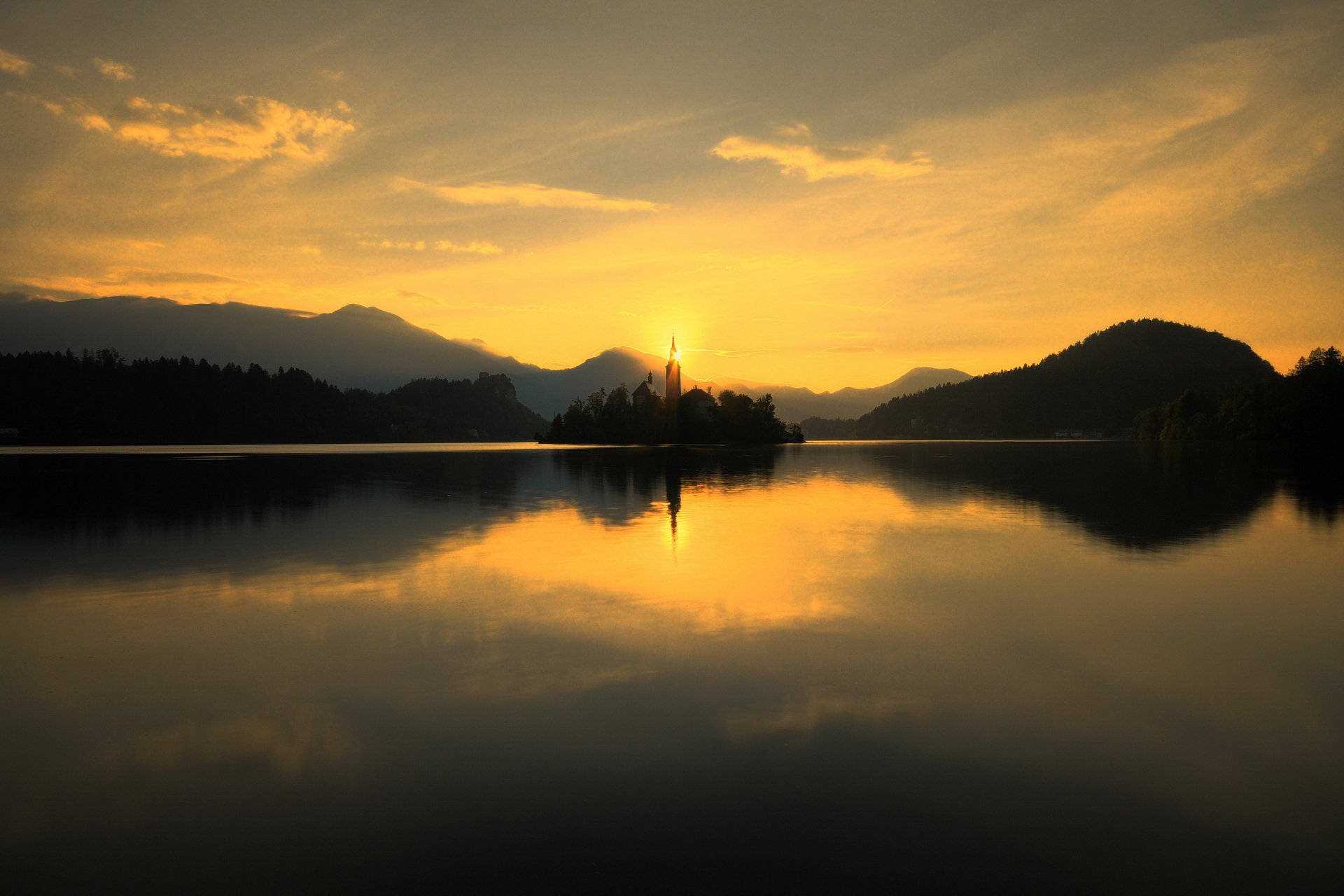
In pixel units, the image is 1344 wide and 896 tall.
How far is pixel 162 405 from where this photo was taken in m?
163

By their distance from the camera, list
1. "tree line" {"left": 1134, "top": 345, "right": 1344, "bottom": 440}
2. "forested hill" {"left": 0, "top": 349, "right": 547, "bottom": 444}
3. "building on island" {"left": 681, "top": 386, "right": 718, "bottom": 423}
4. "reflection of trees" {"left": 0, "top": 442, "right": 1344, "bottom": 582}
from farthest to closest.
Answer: "building on island" {"left": 681, "top": 386, "right": 718, "bottom": 423}
"forested hill" {"left": 0, "top": 349, "right": 547, "bottom": 444}
"tree line" {"left": 1134, "top": 345, "right": 1344, "bottom": 440}
"reflection of trees" {"left": 0, "top": 442, "right": 1344, "bottom": 582}

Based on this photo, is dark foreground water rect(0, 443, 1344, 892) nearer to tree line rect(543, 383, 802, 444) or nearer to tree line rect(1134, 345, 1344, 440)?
tree line rect(1134, 345, 1344, 440)

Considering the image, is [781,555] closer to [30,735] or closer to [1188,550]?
[1188,550]

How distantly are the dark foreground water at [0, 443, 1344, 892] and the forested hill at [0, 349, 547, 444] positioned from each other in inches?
6617

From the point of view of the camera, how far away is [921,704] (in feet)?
26.8

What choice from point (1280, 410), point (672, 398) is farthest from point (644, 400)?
point (1280, 410)

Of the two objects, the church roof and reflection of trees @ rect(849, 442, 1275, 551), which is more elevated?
the church roof

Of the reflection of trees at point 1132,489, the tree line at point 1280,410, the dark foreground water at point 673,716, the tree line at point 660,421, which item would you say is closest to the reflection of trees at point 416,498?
the reflection of trees at point 1132,489

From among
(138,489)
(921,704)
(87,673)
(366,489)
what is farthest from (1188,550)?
(138,489)

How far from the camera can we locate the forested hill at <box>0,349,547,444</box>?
500ft

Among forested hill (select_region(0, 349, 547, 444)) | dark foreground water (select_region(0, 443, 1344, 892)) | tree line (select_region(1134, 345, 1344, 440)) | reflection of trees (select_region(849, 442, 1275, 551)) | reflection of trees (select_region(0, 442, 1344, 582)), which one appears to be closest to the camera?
dark foreground water (select_region(0, 443, 1344, 892))

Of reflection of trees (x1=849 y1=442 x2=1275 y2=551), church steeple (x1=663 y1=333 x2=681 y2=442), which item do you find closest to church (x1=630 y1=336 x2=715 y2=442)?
church steeple (x1=663 y1=333 x2=681 y2=442)

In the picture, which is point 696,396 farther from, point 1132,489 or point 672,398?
point 1132,489

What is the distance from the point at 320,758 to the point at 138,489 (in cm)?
3714
